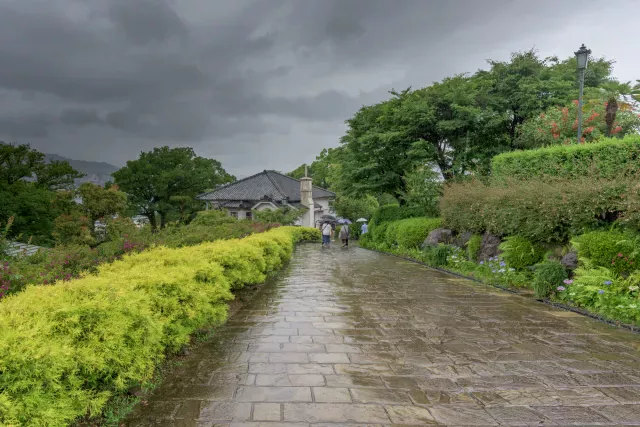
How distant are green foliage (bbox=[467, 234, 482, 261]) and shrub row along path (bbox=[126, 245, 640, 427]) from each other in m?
4.20

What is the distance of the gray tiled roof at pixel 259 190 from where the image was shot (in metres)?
40.7

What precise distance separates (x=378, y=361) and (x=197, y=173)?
147ft

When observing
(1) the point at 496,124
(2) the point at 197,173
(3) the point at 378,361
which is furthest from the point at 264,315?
(2) the point at 197,173

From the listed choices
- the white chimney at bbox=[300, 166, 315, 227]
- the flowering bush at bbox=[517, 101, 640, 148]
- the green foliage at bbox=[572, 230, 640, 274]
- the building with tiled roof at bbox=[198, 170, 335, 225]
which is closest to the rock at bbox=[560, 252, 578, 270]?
the green foliage at bbox=[572, 230, 640, 274]

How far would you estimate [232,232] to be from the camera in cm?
1220

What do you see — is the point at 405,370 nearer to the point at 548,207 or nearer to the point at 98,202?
the point at 548,207

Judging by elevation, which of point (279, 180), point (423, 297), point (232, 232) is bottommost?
point (423, 297)

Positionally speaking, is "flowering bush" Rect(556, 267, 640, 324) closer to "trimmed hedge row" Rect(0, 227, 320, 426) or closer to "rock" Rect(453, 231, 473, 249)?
"rock" Rect(453, 231, 473, 249)

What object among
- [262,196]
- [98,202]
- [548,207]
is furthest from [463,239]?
[262,196]

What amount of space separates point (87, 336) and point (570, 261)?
316 inches

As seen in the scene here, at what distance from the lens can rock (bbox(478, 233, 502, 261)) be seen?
10.5m

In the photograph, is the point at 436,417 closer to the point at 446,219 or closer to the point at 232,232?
the point at 232,232

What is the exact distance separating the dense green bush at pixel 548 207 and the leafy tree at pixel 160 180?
36.9 m

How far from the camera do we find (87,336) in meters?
2.94
